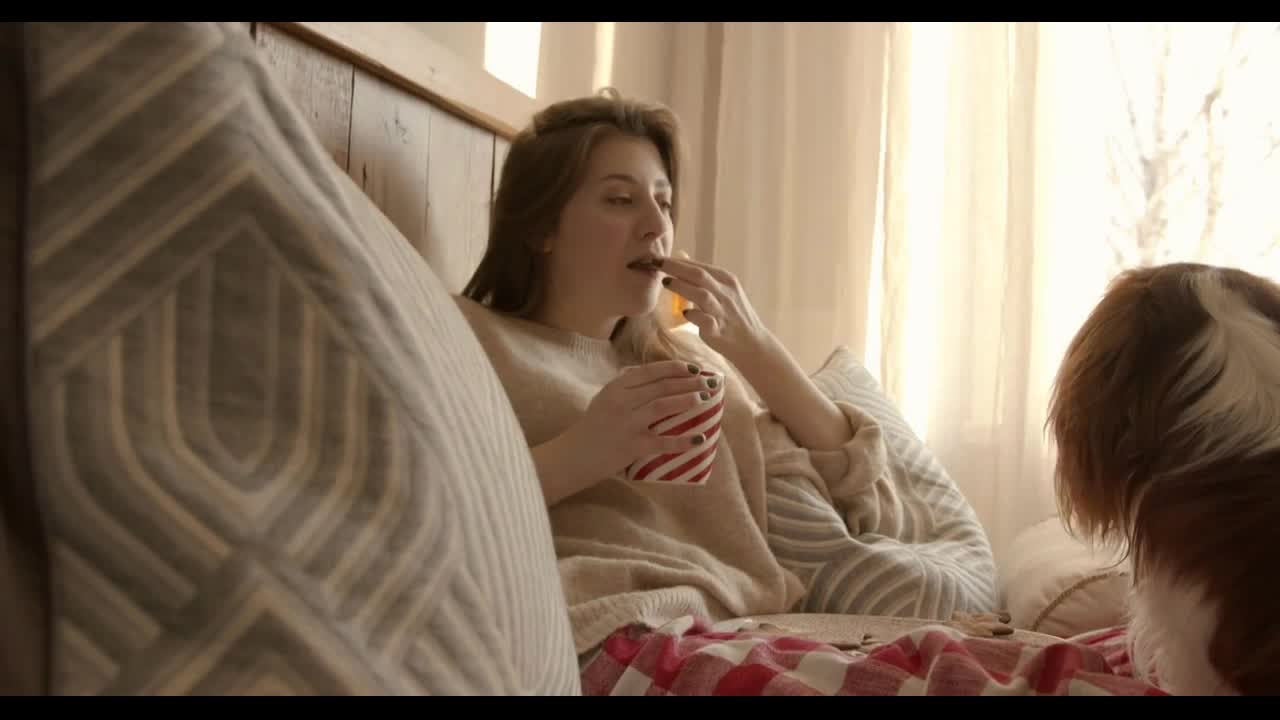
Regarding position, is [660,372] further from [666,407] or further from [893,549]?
[893,549]

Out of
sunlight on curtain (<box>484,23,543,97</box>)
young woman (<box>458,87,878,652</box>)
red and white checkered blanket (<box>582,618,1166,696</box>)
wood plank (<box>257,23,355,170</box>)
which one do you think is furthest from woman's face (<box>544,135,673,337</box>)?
sunlight on curtain (<box>484,23,543,97</box>)

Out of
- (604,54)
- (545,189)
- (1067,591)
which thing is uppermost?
(604,54)

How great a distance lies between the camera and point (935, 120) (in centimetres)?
251

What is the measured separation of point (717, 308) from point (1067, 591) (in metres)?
0.61

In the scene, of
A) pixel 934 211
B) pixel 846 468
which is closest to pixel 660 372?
pixel 846 468

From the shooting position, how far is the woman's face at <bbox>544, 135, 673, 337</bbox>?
1381 millimetres

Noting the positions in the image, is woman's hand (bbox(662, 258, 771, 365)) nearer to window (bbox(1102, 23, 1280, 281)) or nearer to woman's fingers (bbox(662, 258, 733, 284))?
woman's fingers (bbox(662, 258, 733, 284))

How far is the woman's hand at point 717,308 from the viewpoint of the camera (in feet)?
4.49

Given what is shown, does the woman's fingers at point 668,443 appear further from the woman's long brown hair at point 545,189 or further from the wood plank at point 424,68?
the wood plank at point 424,68

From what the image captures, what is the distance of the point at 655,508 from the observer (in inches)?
51.0

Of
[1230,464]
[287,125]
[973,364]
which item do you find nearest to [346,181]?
[287,125]

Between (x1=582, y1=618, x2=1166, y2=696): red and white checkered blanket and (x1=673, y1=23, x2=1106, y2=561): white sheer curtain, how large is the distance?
146 cm

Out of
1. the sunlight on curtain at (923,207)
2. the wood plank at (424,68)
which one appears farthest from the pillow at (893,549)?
the sunlight on curtain at (923,207)
